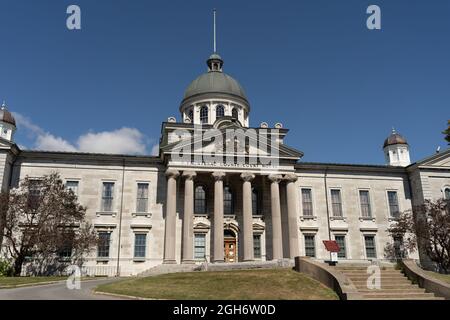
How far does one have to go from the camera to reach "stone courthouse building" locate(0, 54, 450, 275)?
39844 millimetres

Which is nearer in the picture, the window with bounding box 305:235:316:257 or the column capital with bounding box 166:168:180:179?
the column capital with bounding box 166:168:180:179

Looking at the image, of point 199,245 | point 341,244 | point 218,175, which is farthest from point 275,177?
point 341,244

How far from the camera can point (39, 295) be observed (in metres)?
21.7

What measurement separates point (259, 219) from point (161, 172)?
1093cm

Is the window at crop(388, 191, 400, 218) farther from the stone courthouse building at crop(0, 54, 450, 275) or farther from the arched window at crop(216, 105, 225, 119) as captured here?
the arched window at crop(216, 105, 225, 119)

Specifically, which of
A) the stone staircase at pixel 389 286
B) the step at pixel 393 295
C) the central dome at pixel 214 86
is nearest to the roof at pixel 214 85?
the central dome at pixel 214 86

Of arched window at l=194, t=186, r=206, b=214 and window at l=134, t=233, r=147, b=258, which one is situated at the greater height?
arched window at l=194, t=186, r=206, b=214

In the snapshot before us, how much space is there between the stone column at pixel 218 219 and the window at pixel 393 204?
19636 mm

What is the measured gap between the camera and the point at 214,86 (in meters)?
52.8

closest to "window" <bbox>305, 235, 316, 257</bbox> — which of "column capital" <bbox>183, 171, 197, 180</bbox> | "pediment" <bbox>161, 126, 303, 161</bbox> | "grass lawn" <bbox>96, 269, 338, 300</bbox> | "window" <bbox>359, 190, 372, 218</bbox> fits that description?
"window" <bbox>359, 190, 372, 218</bbox>

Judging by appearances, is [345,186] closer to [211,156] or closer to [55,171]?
[211,156]

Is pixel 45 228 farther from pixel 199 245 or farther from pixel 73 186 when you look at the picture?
pixel 199 245

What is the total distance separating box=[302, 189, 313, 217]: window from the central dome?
15.1m
